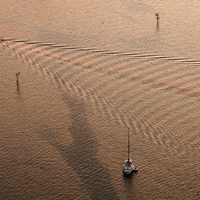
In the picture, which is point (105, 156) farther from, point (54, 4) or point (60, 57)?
point (54, 4)

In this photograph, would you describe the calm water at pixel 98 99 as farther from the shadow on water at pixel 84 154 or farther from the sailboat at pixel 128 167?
the sailboat at pixel 128 167

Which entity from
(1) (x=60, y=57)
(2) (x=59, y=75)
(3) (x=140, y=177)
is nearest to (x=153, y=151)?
(3) (x=140, y=177)

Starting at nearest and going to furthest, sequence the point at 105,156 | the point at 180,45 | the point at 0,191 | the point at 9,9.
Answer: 1. the point at 0,191
2. the point at 105,156
3. the point at 180,45
4. the point at 9,9

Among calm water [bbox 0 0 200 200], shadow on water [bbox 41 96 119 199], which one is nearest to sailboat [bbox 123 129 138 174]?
calm water [bbox 0 0 200 200]

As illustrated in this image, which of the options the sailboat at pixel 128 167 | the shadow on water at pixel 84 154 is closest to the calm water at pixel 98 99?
the shadow on water at pixel 84 154

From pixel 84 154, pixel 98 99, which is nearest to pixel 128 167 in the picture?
pixel 84 154
